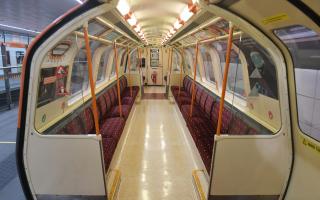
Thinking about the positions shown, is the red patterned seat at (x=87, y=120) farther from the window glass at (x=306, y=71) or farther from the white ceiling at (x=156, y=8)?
the window glass at (x=306, y=71)

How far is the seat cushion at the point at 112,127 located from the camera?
4.58 meters

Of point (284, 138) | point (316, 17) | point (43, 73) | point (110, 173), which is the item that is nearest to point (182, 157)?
point (110, 173)

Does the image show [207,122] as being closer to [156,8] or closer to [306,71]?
[156,8]

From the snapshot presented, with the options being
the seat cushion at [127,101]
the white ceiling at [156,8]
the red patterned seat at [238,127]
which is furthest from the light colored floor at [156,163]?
the white ceiling at [156,8]

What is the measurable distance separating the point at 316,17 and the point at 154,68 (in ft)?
43.4

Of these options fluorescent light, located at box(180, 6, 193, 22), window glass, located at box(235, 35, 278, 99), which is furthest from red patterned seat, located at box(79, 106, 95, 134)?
window glass, located at box(235, 35, 278, 99)

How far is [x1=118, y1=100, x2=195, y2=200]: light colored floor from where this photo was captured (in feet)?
11.4

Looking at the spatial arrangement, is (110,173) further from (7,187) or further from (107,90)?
(107,90)

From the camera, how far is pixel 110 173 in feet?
11.9

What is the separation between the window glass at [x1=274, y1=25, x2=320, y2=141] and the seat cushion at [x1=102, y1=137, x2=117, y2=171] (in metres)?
2.68

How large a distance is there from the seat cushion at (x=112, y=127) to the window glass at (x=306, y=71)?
3155 millimetres

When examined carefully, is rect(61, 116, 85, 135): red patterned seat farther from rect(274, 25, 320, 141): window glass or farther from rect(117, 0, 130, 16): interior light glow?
rect(274, 25, 320, 141): window glass

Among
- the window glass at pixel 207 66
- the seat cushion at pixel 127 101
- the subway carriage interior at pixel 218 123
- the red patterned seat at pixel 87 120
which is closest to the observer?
the subway carriage interior at pixel 218 123

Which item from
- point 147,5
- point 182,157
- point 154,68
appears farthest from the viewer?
point 154,68
